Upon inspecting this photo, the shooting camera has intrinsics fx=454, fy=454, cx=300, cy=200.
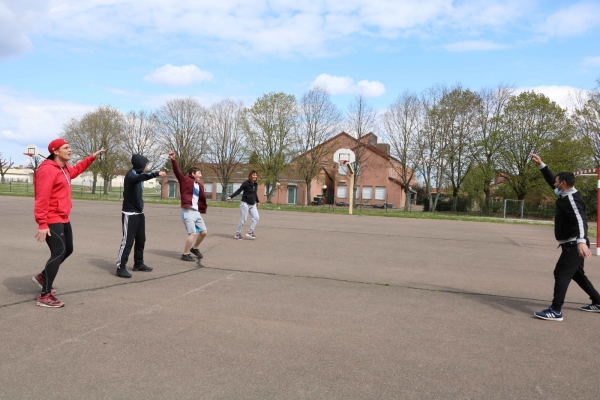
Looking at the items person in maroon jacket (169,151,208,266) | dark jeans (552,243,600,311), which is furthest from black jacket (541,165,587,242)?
person in maroon jacket (169,151,208,266)

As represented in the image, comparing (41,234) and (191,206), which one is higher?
(191,206)

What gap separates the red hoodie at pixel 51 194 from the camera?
4988 millimetres

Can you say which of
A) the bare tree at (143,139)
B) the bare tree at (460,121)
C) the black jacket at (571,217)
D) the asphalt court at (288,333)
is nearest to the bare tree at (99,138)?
the bare tree at (143,139)

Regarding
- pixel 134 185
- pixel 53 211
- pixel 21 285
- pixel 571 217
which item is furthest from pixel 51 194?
pixel 571 217

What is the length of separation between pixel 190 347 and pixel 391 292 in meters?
3.39

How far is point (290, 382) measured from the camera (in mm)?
3350

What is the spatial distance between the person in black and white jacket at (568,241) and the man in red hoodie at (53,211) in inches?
220

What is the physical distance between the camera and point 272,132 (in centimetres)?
5266

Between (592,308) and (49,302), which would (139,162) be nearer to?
(49,302)

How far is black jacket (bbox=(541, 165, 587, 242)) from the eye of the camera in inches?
211

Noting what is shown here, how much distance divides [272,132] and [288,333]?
49.2 meters

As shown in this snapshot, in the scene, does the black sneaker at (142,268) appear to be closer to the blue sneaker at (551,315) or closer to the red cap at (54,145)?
the red cap at (54,145)

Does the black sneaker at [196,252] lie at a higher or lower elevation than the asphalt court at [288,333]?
higher

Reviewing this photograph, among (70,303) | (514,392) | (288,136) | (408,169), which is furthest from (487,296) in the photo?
(288,136)
